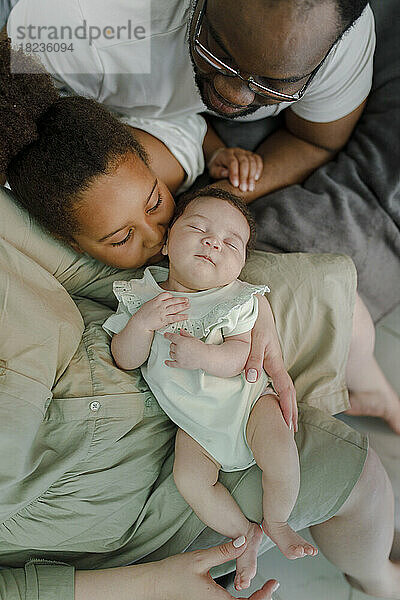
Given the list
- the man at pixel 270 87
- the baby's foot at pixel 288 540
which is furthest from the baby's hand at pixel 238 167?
the baby's foot at pixel 288 540

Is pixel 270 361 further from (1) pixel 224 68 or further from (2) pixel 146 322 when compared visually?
(1) pixel 224 68

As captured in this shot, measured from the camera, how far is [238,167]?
4.37 ft

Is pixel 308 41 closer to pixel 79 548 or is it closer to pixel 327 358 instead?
pixel 327 358

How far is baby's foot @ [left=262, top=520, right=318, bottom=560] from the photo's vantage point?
3.10 ft

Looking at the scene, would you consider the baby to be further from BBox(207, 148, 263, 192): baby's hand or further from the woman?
BBox(207, 148, 263, 192): baby's hand

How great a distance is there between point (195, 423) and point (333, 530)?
12.7 inches

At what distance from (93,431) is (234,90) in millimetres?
594

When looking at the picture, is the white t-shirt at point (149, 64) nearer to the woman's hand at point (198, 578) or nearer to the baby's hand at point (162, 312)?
the baby's hand at point (162, 312)

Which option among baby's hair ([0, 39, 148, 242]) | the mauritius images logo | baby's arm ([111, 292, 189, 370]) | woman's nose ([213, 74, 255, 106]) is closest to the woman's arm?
baby's arm ([111, 292, 189, 370])

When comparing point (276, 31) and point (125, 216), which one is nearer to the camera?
point (276, 31)

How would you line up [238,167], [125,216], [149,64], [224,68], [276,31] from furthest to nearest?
1. [238,167]
2. [149,64]
3. [125,216]
4. [224,68]
5. [276,31]

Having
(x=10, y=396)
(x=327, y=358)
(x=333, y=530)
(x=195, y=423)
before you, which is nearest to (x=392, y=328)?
(x=327, y=358)

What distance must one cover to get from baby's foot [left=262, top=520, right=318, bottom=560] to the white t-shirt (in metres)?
0.72

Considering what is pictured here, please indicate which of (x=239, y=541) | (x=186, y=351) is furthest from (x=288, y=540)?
(x=186, y=351)
